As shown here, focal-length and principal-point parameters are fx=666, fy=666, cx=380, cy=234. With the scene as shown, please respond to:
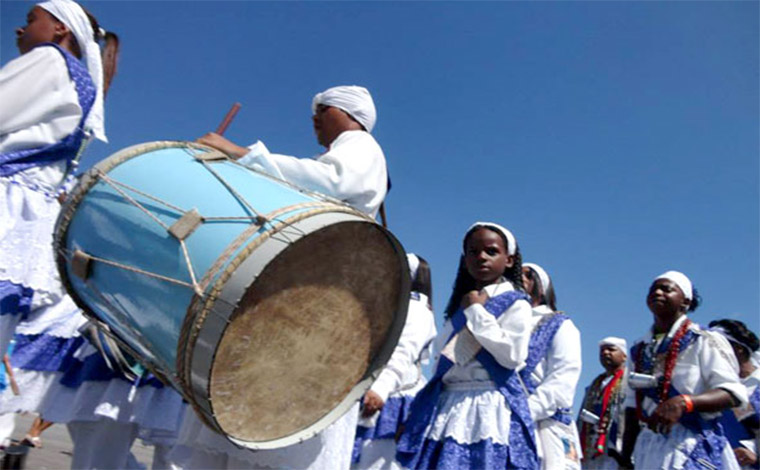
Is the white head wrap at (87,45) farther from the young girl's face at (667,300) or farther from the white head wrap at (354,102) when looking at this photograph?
the young girl's face at (667,300)

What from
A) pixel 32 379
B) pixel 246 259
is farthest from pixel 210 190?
pixel 32 379

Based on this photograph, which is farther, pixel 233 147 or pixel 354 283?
pixel 233 147

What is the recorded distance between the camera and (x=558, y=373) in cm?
436

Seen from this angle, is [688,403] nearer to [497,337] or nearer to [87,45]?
[497,337]

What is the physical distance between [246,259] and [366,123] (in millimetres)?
1391

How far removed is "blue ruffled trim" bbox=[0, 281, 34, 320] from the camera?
2719mm

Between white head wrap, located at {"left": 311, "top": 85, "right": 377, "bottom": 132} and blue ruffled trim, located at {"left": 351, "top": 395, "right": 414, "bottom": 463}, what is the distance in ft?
8.08

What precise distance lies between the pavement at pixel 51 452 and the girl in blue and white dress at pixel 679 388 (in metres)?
3.26

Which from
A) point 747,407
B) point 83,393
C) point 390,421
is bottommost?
point 83,393

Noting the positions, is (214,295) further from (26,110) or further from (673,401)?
(673,401)

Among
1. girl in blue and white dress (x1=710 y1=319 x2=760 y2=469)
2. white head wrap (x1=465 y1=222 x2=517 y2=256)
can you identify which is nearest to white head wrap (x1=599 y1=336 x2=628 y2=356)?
girl in blue and white dress (x1=710 y1=319 x2=760 y2=469)

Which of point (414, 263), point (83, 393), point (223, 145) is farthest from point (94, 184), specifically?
point (414, 263)

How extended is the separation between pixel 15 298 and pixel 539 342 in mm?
3000

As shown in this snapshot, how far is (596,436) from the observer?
22.5 ft
